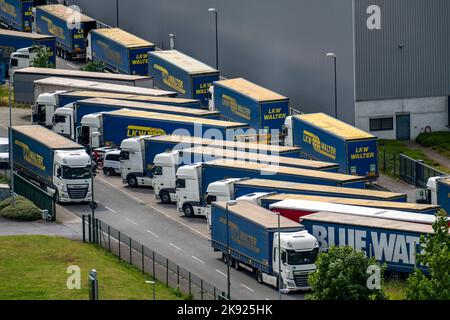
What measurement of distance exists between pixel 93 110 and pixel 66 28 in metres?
30.5

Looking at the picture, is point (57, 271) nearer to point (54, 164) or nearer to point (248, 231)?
point (248, 231)

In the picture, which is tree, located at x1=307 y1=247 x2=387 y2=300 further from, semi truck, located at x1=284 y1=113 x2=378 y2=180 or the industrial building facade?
the industrial building facade

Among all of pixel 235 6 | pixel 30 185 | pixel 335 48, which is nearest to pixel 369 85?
pixel 335 48

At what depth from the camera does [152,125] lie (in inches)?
4240

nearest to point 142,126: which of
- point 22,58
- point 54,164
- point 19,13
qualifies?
point 54,164

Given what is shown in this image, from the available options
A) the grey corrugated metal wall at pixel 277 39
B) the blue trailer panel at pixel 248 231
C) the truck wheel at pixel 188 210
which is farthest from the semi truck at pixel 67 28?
the blue trailer panel at pixel 248 231

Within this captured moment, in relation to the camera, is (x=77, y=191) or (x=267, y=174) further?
(x=77, y=191)

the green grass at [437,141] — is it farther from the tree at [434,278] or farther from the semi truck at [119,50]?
the tree at [434,278]

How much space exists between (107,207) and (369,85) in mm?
25879

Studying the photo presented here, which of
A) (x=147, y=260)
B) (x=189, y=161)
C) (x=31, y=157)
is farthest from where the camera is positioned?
(x=31, y=157)

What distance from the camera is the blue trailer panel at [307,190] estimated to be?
9025 cm

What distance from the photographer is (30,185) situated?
98312 mm
